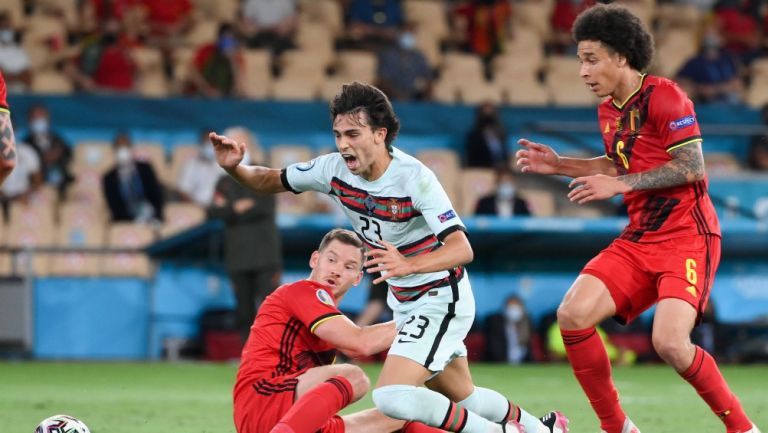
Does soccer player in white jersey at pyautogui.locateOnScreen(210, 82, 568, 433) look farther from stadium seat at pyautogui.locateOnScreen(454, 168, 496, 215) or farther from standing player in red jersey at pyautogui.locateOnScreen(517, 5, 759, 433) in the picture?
stadium seat at pyautogui.locateOnScreen(454, 168, 496, 215)

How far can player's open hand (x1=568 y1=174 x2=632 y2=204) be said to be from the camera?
6234mm

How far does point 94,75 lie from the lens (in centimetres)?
1639

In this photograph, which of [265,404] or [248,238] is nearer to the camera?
[265,404]

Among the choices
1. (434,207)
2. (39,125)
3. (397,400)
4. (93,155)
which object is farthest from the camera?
(93,155)

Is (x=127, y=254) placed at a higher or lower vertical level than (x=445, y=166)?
lower

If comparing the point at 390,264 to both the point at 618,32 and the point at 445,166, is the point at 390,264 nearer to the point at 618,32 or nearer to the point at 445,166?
the point at 618,32

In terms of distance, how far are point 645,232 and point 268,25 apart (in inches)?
464

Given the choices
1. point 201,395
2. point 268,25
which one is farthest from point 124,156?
point 201,395

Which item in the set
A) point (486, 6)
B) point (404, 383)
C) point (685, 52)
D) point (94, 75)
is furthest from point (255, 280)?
point (685, 52)

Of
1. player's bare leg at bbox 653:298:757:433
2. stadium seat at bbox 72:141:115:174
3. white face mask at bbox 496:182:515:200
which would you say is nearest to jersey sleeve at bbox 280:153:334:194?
player's bare leg at bbox 653:298:757:433

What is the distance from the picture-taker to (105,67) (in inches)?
644

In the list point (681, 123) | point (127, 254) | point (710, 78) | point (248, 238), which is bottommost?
point (127, 254)

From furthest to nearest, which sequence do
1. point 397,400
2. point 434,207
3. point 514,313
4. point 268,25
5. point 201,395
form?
point 268,25
point 514,313
point 201,395
point 434,207
point 397,400

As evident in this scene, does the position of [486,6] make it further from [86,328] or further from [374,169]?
[374,169]
